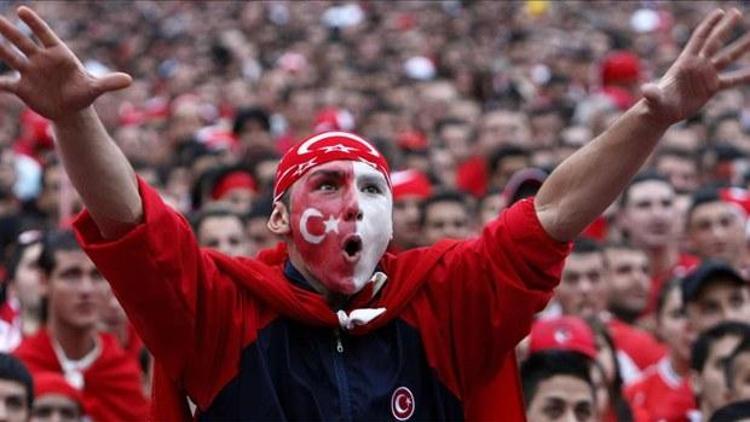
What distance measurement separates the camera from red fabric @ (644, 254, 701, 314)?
9219mm

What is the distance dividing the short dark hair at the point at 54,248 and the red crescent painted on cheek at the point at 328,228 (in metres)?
3.24

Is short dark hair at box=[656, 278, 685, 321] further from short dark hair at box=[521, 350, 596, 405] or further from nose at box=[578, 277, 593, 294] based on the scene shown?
short dark hair at box=[521, 350, 596, 405]

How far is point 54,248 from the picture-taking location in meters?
7.38

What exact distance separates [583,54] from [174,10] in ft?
33.7

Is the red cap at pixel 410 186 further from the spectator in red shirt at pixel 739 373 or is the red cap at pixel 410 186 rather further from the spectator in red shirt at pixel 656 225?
the spectator in red shirt at pixel 739 373

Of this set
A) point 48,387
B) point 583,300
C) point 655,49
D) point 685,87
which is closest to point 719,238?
point 583,300

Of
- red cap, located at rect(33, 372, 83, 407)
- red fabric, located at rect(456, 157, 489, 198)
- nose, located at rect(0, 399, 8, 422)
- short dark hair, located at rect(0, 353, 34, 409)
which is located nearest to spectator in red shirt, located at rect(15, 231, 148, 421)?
red cap, located at rect(33, 372, 83, 407)

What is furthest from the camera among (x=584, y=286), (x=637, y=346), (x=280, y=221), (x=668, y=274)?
(x=668, y=274)

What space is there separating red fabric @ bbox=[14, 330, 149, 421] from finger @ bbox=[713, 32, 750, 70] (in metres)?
3.64

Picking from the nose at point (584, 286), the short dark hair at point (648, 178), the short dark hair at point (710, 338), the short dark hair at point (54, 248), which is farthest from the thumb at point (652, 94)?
the short dark hair at point (648, 178)

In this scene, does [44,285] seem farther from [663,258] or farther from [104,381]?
[663,258]

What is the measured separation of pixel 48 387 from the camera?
6.65 m

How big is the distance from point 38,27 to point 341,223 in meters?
0.91

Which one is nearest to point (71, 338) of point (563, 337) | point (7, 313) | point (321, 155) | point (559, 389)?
point (7, 313)
